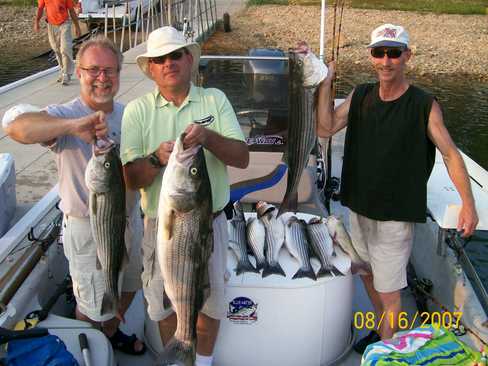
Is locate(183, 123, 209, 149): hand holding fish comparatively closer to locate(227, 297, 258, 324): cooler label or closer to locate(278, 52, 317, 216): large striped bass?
locate(278, 52, 317, 216): large striped bass

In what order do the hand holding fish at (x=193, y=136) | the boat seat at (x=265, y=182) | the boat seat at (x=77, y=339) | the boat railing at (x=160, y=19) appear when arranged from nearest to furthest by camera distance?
the hand holding fish at (x=193, y=136) → the boat seat at (x=77, y=339) → the boat seat at (x=265, y=182) → the boat railing at (x=160, y=19)

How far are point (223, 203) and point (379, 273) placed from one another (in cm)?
131

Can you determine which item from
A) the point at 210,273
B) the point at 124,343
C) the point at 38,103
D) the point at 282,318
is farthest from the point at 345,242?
the point at 38,103

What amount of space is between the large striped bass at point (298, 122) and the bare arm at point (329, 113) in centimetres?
14

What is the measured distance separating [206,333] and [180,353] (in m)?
0.43

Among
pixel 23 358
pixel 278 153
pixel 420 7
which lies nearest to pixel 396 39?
pixel 278 153

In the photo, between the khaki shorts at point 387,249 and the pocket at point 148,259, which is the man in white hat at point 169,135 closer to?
the pocket at point 148,259

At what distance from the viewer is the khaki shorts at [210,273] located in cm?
299

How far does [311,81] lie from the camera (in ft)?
10.4

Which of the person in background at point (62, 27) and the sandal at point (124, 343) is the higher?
the person in background at point (62, 27)

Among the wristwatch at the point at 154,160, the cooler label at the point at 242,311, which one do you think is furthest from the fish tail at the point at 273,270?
the wristwatch at the point at 154,160

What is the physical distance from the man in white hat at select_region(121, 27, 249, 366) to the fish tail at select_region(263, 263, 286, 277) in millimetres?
398

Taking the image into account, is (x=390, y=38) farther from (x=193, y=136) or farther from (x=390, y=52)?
(x=193, y=136)

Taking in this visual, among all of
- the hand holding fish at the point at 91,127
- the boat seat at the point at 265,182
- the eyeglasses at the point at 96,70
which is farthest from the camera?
the boat seat at the point at 265,182
